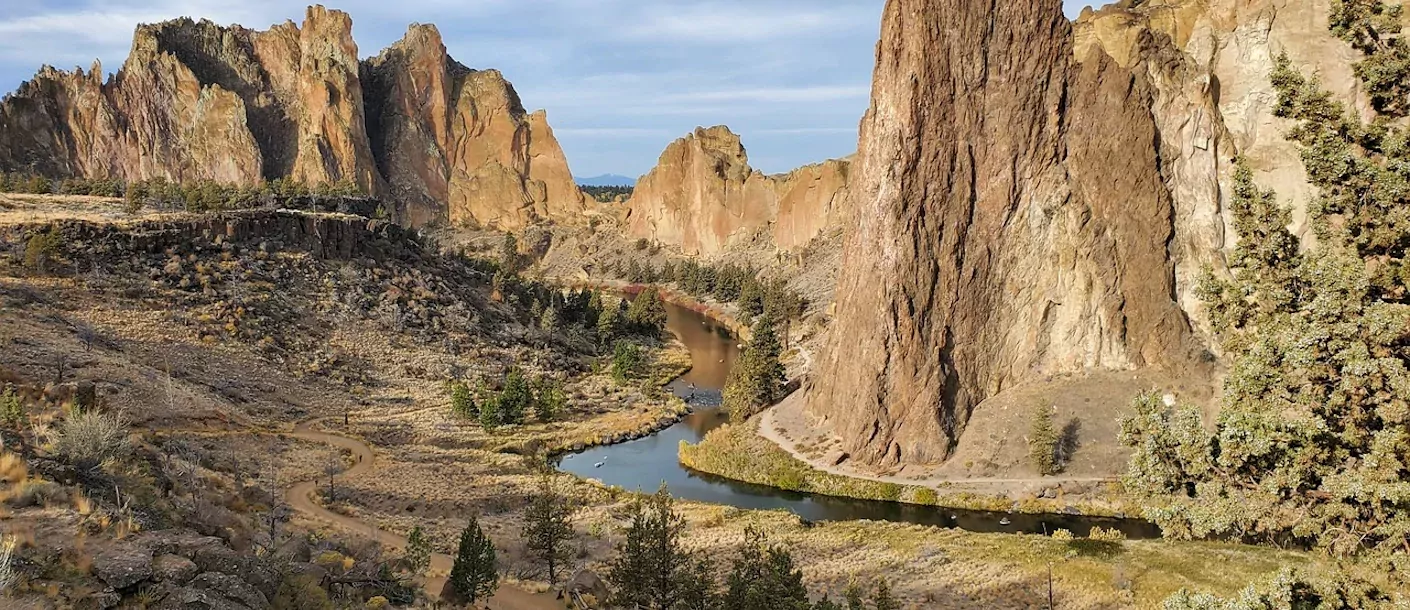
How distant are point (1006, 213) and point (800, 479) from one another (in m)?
24.6

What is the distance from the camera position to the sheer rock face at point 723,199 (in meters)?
150

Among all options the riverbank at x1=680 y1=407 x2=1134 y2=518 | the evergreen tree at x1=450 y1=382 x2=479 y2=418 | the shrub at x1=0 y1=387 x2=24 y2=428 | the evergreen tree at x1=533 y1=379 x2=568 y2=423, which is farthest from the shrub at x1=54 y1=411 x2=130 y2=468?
the evergreen tree at x1=533 y1=379 x2=568 y2=423

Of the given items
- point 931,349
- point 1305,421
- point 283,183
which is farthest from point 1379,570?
point 283,183

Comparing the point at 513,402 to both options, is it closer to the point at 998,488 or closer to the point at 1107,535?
the point at 998,488

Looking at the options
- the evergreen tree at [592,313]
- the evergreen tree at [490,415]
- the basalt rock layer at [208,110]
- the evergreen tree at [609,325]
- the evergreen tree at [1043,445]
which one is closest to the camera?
the evergreen tree at [1043,445]

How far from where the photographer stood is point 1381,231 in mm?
8930

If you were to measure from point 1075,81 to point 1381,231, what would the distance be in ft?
185

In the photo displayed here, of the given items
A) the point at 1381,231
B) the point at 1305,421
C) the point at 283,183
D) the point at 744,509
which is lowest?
the point at 744,509

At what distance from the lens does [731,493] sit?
53406 mm

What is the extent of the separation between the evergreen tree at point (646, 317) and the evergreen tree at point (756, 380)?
119 feet

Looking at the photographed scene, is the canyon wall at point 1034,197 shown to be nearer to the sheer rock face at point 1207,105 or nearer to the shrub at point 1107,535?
the sheer rock face at point 1207,105

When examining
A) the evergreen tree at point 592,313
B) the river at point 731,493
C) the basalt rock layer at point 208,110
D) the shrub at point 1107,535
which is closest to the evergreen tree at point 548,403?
the river at point 731,493

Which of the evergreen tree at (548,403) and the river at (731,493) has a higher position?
the evergreen tree at (548,403)

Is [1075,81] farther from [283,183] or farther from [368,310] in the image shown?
[283,183]
